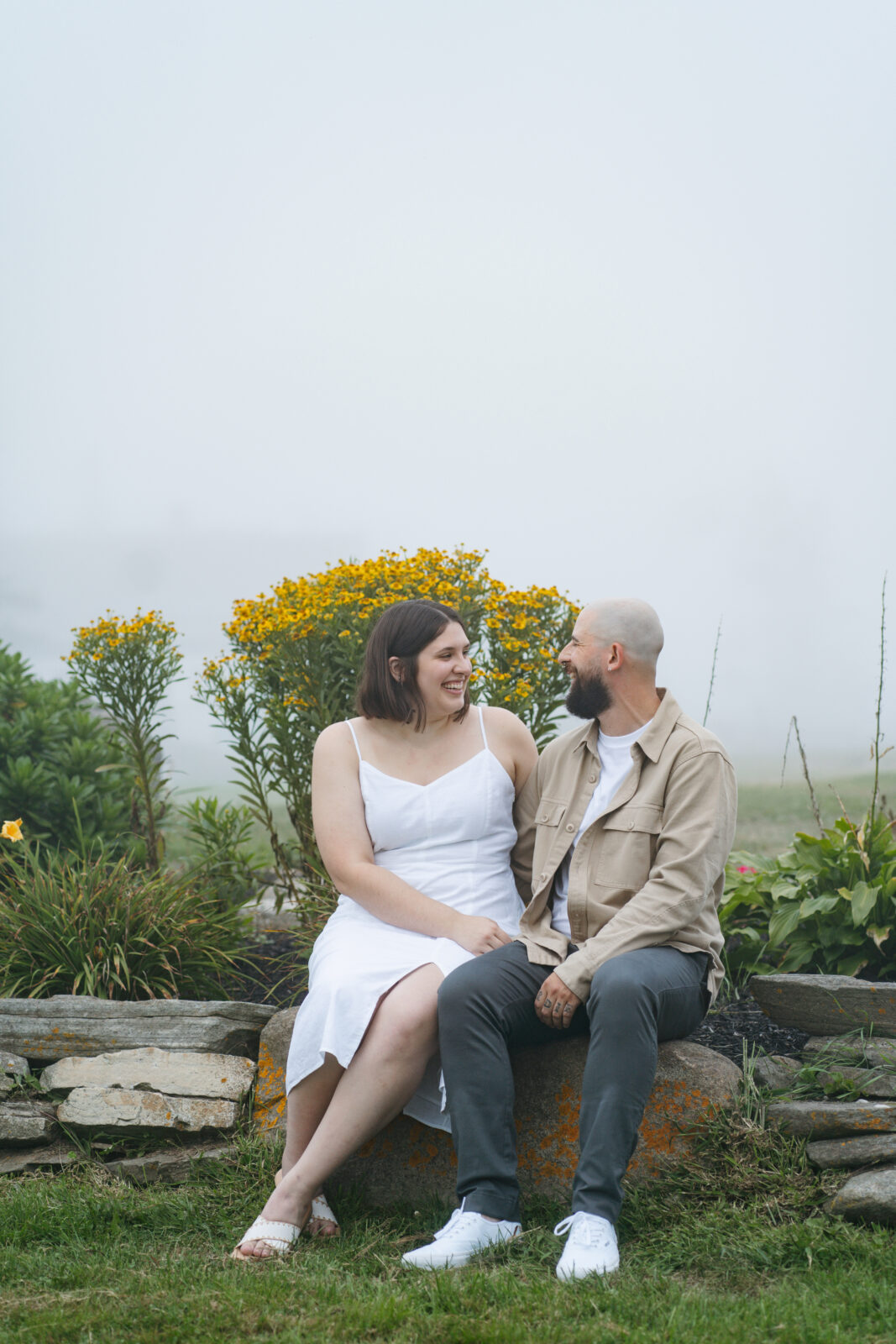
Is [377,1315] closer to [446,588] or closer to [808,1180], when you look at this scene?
[808,1180]

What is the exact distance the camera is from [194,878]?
4770 millimetres

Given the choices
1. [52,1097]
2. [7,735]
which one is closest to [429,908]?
[52,1097]

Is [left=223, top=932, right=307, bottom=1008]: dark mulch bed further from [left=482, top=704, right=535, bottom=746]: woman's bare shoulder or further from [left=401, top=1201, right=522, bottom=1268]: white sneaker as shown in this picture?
[left=401, top=1201, right=522, bottom=1268]: white sneaker

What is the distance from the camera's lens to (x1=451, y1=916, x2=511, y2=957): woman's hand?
9.57 feet

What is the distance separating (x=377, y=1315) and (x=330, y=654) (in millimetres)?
3149

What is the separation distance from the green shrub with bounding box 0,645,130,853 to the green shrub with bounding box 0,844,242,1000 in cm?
Answer: 101

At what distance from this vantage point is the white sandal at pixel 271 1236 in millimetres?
2564

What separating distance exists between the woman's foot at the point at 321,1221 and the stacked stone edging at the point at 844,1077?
3.91ft

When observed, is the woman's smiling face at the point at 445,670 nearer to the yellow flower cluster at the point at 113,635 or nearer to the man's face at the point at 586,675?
the man's face at the point at 586,675

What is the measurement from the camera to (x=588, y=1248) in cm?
238

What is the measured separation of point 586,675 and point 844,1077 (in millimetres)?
1327

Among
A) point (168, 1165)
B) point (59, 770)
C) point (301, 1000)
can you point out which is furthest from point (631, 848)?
point (59, 770)

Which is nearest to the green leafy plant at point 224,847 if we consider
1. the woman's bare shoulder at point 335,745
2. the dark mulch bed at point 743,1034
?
the woman's bare shoulder at point 335,745

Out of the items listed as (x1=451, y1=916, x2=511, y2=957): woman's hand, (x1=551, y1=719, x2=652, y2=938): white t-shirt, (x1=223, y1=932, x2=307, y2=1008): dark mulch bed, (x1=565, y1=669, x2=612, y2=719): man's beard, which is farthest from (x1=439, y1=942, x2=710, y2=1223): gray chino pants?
(x1=223, y1=932, x2=307, y2=1008): dark mulch bed
